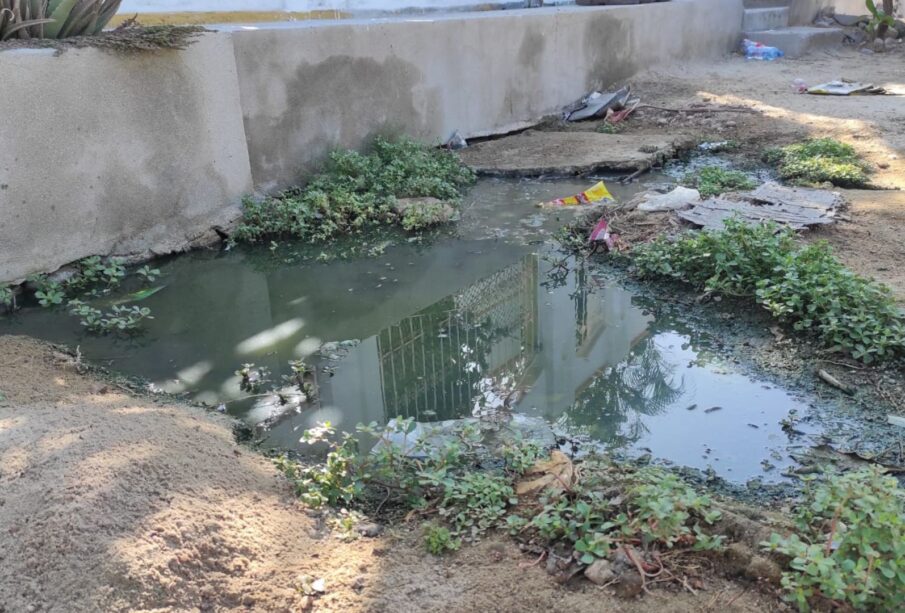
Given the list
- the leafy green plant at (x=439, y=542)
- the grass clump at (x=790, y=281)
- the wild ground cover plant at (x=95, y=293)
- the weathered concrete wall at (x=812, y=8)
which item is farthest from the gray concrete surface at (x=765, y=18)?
the leafy green plant at (x=439, y=542)

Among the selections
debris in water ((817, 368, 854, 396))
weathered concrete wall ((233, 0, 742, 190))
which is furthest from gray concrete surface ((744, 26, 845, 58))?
debris in water ((817, 368, 854, 396))

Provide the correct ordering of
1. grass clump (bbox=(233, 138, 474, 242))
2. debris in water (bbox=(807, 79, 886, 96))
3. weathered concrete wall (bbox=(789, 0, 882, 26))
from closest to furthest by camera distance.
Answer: grass clump (bbox=(233, 138, 474, 242))
debris in water (bbox=(807, 79, 886, 96))
weathered concrete wall (bbox=(789, 0, 882, 26))

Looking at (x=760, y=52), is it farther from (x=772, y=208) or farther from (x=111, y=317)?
(x=111, y=317)

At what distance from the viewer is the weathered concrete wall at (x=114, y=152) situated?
17.3ft

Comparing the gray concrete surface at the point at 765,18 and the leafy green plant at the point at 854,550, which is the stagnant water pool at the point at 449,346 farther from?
the gray concrete surface at the point at 765,18

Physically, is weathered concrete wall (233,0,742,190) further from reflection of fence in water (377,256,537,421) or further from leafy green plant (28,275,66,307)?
reflection of fence in water (377,256,537,421)

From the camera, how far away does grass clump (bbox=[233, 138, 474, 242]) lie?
21.6 ft

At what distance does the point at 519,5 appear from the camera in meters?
11.1

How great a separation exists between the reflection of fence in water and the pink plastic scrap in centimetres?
63

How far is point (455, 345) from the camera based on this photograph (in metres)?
4.73

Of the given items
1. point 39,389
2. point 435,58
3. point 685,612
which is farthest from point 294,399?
point 435,58

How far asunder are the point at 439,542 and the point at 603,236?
12.2 ft

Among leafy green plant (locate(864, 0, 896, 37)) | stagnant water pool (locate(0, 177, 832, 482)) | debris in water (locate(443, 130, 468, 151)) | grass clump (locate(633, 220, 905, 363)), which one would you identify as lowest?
stagnant water pool (locate(0, 177, 832, 482))

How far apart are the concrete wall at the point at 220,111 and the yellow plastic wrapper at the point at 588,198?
82.6 inches
